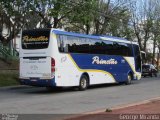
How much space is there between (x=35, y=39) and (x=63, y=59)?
189 cm

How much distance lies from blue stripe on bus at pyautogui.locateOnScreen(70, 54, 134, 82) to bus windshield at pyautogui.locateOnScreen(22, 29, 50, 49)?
215 cm

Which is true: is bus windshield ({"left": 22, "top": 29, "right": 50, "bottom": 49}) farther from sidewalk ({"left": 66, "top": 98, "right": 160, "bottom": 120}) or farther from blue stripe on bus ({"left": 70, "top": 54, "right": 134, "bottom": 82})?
sidewalk ({"left": 66, "top": 98, "right": 160, "bottom": 120})

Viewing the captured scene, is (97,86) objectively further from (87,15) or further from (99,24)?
(99,24)

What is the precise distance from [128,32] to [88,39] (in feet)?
109

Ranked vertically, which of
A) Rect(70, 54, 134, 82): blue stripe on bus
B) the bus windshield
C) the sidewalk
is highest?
the bus windshield

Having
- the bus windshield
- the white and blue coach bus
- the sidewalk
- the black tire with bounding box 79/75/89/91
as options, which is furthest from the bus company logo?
the sidewalk

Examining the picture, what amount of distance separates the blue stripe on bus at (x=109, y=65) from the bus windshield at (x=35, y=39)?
215cm

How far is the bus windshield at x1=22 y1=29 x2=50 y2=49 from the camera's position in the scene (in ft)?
80.4

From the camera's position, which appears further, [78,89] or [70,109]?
[78,89]

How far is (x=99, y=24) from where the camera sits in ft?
165

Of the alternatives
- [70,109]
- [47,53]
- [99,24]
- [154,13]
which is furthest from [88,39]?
[154,13]

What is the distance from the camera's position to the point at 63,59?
25.0 m

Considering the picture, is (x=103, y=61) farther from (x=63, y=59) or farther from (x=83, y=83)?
(x=63, y=59)

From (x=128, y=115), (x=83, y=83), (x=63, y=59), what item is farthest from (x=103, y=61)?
(x=128, y=115)
